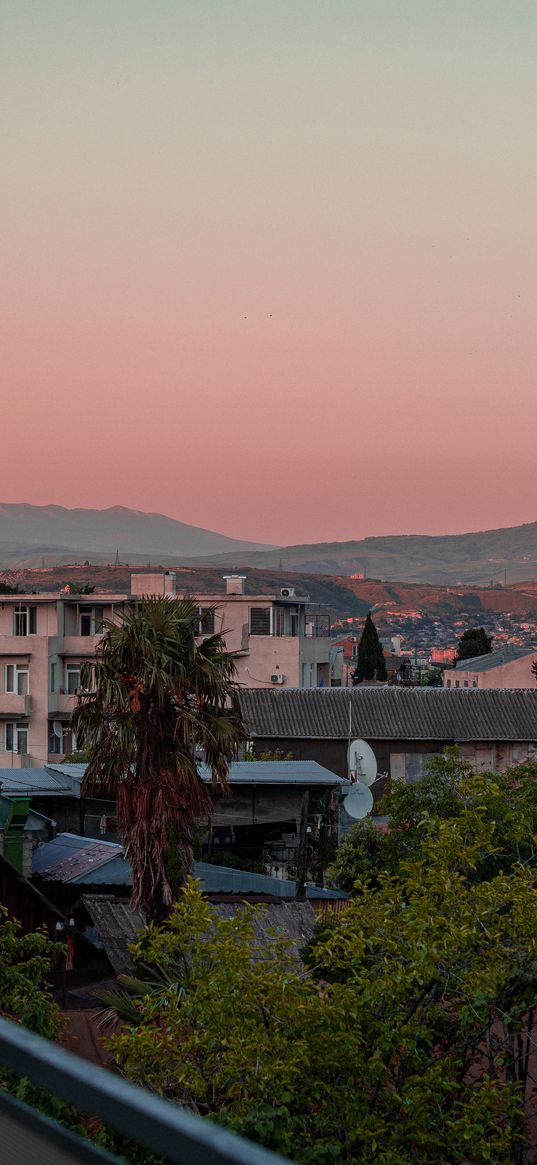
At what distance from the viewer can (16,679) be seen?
5297 centimetres

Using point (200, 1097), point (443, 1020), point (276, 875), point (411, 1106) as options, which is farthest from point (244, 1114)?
point (276, 875)

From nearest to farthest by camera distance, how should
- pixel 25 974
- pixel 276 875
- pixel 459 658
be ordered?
1. pixel 25 974
2. pixel 276 875
3. pixel 459 658

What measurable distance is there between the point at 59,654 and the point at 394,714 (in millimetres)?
16242

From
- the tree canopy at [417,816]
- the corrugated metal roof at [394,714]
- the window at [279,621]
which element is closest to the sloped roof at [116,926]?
the tree canopy at [417,816]

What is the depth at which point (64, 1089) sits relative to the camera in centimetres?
197

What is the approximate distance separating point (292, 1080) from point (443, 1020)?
6.41 ft

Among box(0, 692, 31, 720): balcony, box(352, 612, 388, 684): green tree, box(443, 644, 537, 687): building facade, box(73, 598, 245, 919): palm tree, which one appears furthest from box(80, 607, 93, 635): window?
box(352, 612, 388, 684): green tree

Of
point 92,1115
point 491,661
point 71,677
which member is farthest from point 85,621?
point 92,1115

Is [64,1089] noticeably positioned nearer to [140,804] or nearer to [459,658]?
[140,804]

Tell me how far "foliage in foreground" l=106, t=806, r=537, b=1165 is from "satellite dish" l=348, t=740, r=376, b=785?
78.5 ft

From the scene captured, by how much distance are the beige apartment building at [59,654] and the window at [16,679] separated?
5cm

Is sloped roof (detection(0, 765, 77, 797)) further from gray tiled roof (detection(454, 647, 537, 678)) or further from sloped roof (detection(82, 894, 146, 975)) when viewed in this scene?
gray tiled roof (detection(454, 647, 537, 678))

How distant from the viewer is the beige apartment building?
5266cm

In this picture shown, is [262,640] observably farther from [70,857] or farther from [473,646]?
Result: [473,646]
